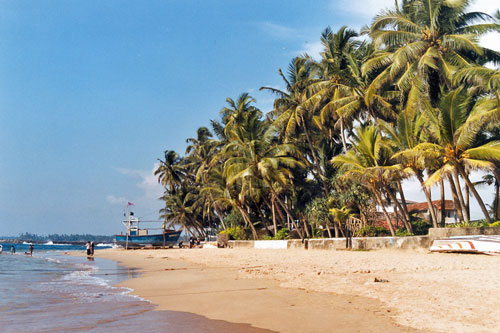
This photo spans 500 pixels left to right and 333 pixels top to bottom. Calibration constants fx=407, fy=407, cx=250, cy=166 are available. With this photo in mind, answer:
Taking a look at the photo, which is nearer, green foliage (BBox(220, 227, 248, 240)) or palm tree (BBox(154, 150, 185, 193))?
green foliage (BBox(220, 227, 248, 240))

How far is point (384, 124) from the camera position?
79.7 feet

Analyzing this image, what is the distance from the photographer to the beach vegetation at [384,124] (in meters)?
18.2

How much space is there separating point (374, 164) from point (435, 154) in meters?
4.46

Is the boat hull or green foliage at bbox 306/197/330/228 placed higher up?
green foliage at bbox 306/197/330/228

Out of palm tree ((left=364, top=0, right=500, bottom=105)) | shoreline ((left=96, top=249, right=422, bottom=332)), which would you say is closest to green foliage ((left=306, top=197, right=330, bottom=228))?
palm tree ((left=364, top=0, right=500, bottom=105))

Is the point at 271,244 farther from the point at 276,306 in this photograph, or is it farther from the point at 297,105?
the point at 276,306

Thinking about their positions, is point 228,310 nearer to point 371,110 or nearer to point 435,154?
point 435,154

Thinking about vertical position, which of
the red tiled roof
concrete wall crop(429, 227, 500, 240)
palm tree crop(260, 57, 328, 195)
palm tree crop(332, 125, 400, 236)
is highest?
palm tree crop(260, 57, 328, 195)

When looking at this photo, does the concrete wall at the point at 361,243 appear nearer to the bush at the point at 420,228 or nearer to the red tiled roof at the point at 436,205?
the bush at the point at 420,228

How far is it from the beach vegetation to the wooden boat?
3.22m

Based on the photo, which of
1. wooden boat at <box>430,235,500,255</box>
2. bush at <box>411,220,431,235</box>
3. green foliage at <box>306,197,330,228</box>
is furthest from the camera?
green foliage at <box>306,197,330,228</box>

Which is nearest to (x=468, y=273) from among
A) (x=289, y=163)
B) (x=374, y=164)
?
(x=374, y=164)

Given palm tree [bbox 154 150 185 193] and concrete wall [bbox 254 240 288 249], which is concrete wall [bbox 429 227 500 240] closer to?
concrete wall [bbox 254 240 288 249]

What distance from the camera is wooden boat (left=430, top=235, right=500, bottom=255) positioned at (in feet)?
43.7
